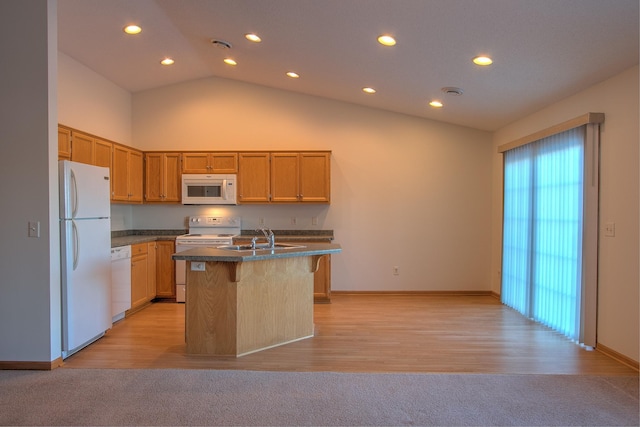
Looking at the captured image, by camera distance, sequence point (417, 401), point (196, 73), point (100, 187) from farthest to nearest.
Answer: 1. point (196, 73)
2. point (100, 187)
3. point (417, 401)

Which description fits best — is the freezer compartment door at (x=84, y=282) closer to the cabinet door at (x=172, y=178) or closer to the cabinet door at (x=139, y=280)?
the cabinet door at (x=139, y=280)

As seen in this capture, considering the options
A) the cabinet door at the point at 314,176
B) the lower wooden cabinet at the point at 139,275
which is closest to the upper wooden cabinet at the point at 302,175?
the cabinet door at the point at 314,176

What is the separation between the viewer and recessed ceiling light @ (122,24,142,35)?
4.45 metres

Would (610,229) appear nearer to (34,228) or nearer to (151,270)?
(34,228)

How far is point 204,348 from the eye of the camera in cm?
373

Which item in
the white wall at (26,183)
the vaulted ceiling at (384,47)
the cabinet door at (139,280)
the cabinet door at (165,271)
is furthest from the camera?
the cabinet door at (165,271)

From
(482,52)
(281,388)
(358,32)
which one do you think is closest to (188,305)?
(281,388)

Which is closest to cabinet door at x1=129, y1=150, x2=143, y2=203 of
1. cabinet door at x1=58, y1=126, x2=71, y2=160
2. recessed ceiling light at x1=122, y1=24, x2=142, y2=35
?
cabinet door at x1=58, y1=126, x2=71, y2=160

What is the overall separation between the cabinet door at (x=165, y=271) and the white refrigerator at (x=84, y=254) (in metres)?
1.52

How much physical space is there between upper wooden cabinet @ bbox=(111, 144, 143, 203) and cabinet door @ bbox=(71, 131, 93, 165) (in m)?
0.58

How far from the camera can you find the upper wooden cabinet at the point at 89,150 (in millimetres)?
4449

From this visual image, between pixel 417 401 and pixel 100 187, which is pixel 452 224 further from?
pixel 100 187

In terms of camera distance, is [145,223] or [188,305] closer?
[188,305]

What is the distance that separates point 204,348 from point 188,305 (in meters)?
0.42
